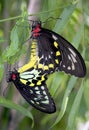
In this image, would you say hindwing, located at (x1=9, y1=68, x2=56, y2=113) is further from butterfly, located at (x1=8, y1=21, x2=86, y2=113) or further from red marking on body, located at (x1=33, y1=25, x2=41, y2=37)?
red marking on body, located at (x1=33, y1=25, x2=41, y2=37)

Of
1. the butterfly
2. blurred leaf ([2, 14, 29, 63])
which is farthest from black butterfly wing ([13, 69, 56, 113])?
blurred leaf ([2, 14, 29, 63])

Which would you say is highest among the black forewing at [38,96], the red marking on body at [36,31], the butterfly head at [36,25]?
the butterfly head at [36,25]

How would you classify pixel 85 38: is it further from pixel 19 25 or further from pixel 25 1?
pixel 25 1

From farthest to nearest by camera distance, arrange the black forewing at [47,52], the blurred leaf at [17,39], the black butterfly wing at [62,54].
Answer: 1. the black forewing at [47,52]
2. the black butterfly wing at [62,54]
3. the blurred leaf at [17,39]

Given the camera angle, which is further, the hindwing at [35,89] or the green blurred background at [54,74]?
the hindwing at [35,89]

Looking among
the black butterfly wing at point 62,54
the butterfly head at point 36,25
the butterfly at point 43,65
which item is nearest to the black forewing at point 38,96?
the butterfly at point 43,65

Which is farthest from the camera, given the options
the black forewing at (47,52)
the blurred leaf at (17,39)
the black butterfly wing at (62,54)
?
the black forewing at (47,52)

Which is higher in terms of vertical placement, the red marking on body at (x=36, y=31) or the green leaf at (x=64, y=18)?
the green leaf at (x=64, y=18)

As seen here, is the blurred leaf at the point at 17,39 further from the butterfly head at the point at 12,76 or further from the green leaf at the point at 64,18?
the butterfly head at the point at 12,76

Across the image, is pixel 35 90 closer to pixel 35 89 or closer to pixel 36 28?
pixel 35 89
